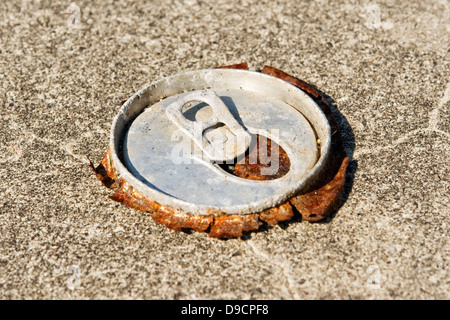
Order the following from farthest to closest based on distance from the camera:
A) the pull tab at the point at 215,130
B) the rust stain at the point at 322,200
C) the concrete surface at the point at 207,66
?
the pull tab at the point at 215,130, the rust stain at the point at 322,200, the concrete surface at the point at 207,66

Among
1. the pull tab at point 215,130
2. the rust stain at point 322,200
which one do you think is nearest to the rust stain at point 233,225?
the rust stain at point 322,200

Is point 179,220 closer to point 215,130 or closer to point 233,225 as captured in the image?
point 233,225

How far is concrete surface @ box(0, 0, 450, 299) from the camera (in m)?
1.79

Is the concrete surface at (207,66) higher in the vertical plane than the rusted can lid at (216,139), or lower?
lower

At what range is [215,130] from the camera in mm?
2172

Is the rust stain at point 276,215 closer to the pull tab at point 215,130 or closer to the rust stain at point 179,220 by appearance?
the rust stain at point 179,220

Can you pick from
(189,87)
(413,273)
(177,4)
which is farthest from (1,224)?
(177,4)

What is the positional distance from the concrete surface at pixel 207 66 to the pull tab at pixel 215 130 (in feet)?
1.19

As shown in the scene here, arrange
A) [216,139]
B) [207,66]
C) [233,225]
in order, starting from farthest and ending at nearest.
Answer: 1. [207,66]
2. [216,139]
3. [233,225]

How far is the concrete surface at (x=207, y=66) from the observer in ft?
5.88

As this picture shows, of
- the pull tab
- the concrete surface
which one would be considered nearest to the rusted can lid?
the pull tab

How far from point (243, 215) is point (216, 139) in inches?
15.8

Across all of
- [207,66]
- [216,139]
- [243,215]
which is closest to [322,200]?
[243,215]

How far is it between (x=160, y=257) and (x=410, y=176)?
109cm
